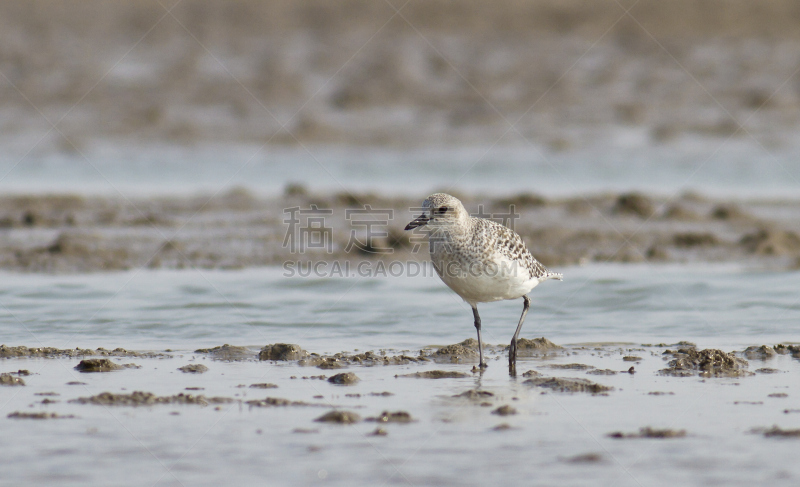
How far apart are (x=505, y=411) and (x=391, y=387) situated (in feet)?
3.79

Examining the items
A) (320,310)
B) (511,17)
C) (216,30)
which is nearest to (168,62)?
(216,30)

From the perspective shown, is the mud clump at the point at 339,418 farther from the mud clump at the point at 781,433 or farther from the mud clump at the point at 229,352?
the mud clump at the point at 781,433

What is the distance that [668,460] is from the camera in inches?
240

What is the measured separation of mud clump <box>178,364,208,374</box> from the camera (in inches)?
334

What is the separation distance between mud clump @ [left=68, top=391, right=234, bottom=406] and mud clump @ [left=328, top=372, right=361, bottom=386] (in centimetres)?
93

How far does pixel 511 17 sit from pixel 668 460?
93.4 feet

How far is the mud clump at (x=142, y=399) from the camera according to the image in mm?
7301

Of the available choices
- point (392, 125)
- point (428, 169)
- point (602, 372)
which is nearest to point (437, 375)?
point (602, 372)

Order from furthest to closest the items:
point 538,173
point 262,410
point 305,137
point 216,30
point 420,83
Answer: point 216,30 → point 420,83 → point 305,137 → point 538,173 → point 262,410

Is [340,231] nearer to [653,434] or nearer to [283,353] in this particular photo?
[283,353]

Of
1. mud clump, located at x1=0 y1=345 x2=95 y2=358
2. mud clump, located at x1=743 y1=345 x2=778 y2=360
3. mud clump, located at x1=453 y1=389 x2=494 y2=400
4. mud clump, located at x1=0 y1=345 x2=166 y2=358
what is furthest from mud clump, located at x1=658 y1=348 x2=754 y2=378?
mud clump, located at x1=0 y1=345 x2=95 y2=358

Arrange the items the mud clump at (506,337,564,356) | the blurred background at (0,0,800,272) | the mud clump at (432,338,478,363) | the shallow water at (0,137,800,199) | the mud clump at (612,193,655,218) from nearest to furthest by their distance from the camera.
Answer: the mud clump at (432,338,478,363) → the mud clump at (506,337,564,356) → the blurred background at (0,0,800,272) → the mud clump at (612,193,655,218) → the shallow water at (0,137,800,199)

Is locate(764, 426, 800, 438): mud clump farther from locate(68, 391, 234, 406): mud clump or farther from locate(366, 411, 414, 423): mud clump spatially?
locate(68, 391, 234, 406): mud clump

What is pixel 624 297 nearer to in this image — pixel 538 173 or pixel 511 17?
pixel 538 173
